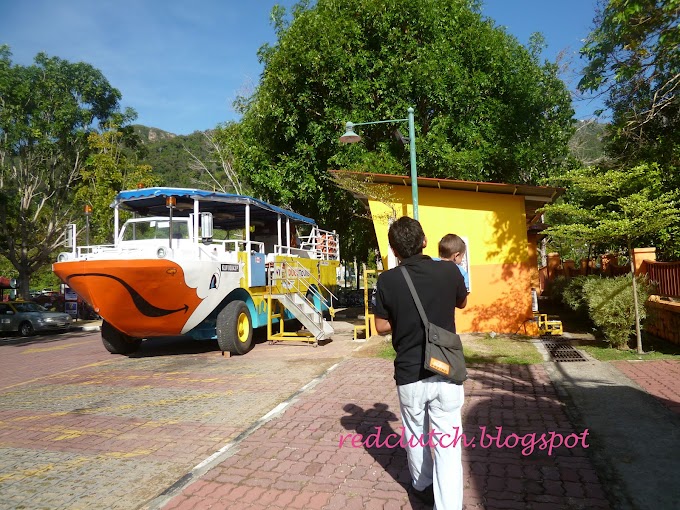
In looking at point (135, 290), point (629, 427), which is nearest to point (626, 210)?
point (629, 427)

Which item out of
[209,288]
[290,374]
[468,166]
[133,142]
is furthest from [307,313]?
[133,142]

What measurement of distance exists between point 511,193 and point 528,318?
121 inches

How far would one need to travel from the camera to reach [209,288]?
9.73 m

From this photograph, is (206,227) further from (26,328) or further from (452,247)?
(26,328)

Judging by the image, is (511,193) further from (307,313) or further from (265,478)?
(265,478)

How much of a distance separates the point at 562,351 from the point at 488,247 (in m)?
3.55

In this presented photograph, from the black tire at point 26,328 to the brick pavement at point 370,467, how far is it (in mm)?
17218

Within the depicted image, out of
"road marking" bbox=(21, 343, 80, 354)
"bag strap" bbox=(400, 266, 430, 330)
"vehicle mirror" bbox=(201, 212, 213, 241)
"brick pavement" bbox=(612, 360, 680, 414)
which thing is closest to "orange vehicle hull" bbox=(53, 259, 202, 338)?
"vehicle mirror" bbox=(201, 212, 213, 241)

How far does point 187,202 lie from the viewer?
11.3 meters

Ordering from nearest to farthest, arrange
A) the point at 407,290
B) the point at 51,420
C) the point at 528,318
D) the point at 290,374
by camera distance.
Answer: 1. the point at 407,290
2. the point at 51,420
3. the point at 290,374
4. the point at 528,318

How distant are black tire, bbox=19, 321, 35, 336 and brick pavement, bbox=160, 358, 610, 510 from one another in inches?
678

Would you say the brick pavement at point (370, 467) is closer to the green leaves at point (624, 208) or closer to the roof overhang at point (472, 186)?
the green leaves at point (624, 208)

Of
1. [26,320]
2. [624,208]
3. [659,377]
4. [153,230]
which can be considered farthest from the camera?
[26,320]

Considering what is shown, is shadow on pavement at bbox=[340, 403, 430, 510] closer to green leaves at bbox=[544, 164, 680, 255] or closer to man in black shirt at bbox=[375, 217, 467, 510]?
man in black shirt at bbox=[375, 217, 467, 510]
